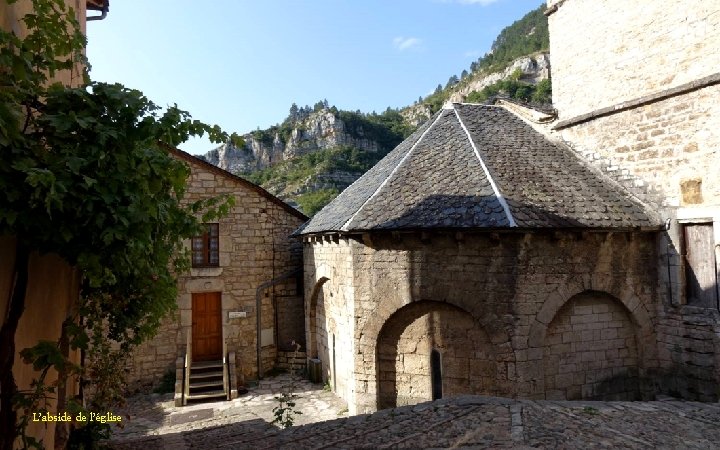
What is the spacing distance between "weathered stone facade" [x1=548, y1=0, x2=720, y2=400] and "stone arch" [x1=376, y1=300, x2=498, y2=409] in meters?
3.32

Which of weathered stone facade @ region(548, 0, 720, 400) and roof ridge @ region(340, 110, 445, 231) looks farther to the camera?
roof ridge @ region(340, 110, 445, 231)

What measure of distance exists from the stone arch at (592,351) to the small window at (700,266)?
3.54 ft

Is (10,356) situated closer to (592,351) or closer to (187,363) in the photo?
(592,351)

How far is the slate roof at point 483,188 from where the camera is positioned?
7590 mm

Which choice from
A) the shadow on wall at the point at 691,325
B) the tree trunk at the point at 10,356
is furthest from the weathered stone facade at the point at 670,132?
the tree trunk at the point at 10,356

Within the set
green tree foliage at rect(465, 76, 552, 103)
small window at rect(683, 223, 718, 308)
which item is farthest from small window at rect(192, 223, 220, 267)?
green tree foliage at rect(465, 76, 552, 103)

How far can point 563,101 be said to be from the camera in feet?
34.1

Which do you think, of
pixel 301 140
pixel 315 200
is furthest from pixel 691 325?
pixel 301 140

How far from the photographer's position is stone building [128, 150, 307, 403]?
11.6m

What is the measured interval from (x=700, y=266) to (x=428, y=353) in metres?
4.85

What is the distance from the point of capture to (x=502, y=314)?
7453mm

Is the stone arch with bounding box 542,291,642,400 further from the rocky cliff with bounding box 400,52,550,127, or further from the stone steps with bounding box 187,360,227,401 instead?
the rocky cliff with bounding box 400,52,550,127

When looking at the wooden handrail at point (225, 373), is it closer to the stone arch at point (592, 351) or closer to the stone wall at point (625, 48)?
the stone arch at point (592, 351)

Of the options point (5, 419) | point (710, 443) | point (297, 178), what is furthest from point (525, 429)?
point (297, 178)
